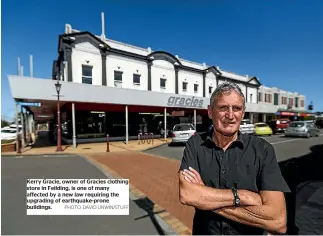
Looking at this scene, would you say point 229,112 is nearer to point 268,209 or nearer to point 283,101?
point 268,209

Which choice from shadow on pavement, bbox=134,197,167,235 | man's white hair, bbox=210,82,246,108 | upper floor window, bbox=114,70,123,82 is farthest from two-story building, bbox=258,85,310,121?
man's white hair, bbox=210,82,246,108

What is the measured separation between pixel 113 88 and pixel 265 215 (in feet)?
51.1

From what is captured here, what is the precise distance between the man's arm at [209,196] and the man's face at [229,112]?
1.52 ft

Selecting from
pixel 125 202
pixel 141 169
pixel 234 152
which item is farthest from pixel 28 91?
pixel 234 152

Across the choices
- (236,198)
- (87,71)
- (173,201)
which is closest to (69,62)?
(87,71)

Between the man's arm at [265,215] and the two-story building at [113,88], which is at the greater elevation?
the two-story building at [113,88]

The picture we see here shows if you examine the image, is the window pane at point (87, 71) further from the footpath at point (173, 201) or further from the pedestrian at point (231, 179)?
the pedestrian at point (231, 179)

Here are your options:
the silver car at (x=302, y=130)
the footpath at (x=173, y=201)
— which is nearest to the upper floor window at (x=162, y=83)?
the silver car at (x=302, y=130)

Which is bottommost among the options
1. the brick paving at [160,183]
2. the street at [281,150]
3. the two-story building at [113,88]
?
the street at [281,150]

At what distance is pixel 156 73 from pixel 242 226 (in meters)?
21.0

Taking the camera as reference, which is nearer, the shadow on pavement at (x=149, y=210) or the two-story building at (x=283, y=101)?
the shadow on pavement at (x=149, y=210)

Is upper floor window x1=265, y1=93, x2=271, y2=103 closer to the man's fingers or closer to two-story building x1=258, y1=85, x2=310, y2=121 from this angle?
two-story building x1=258, y1=85, x2=310, y2=121

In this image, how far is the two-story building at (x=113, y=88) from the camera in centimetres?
1455

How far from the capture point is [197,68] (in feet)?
85.1
